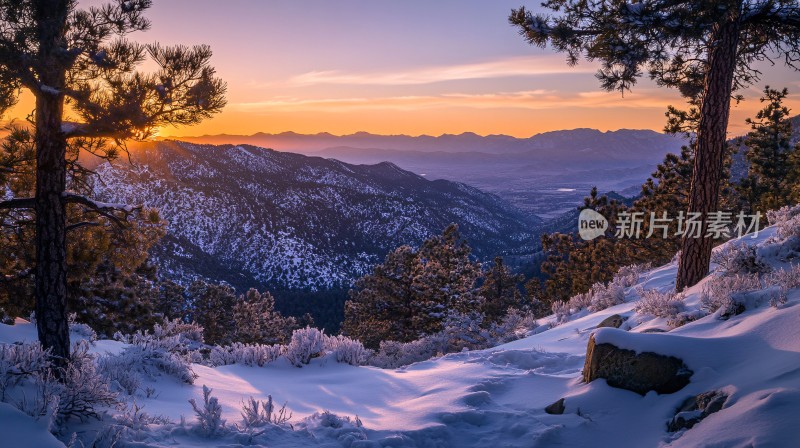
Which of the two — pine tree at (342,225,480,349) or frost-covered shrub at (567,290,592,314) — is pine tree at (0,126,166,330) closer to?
frost-covered shrub at (567,290,592,314)

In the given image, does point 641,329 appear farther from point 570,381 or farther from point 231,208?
point 231,208

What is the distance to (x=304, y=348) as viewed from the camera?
8422 millimetres

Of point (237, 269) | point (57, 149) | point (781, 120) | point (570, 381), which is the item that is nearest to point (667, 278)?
point (570, 381)

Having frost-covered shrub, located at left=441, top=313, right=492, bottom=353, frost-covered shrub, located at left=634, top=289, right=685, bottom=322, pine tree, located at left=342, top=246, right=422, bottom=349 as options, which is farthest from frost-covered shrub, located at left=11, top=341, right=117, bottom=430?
pine tree, located at left=342, top=246, right=422, bottom=349

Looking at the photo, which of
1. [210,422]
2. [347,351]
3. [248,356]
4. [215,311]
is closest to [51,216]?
[210,422]

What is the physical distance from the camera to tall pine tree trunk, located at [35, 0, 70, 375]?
5.54m

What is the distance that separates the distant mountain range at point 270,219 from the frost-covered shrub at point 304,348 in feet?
254

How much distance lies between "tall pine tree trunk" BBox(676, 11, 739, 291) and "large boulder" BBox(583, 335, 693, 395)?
16.7 feet

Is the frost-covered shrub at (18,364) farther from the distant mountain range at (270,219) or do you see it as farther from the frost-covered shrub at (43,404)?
the distant mountain range at (270,219)

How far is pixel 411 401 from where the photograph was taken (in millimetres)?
6062

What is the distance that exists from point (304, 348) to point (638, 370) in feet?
17.5

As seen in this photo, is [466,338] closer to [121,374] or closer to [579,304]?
[579,304]

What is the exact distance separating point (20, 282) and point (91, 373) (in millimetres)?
7681

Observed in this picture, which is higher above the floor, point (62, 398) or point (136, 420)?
point (62, 398)
